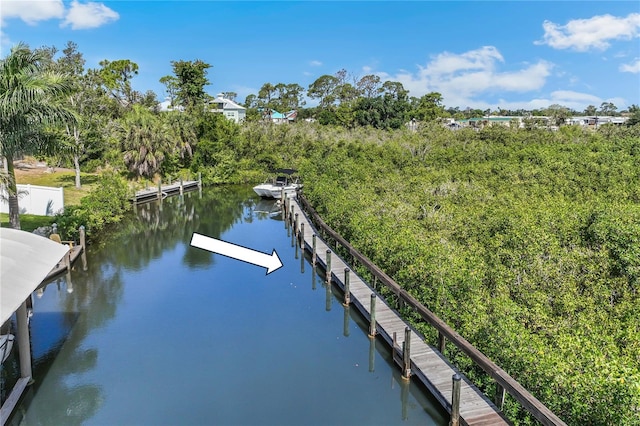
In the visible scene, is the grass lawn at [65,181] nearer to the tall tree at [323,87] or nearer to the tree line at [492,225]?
the tree line at [492,225]

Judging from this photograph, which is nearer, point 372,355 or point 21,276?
point 21,276

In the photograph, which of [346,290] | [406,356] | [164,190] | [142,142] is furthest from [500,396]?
[142,142]

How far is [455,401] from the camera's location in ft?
27.1

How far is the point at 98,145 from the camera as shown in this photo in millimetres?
34125

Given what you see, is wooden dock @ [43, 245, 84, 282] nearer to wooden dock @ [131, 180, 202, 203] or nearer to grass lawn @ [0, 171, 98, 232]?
grass lawn @ [0, 171, 98, 232]

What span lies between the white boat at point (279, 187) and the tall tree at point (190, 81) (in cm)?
1813

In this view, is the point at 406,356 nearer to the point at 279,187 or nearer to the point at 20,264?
the point at 20,264

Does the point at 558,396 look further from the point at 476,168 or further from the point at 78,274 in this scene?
the point at 476,168

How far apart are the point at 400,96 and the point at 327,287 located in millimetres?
51394

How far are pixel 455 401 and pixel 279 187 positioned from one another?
1048 inches

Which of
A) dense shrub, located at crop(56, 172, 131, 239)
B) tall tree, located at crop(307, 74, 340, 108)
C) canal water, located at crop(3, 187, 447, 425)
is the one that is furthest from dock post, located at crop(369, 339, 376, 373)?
tall tree, located at crop(307, 74, 340, 108)

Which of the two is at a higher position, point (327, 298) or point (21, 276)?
point (21, 276)

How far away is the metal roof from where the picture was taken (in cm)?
769

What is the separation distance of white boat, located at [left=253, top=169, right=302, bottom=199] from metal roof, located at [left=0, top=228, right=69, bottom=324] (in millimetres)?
22373
